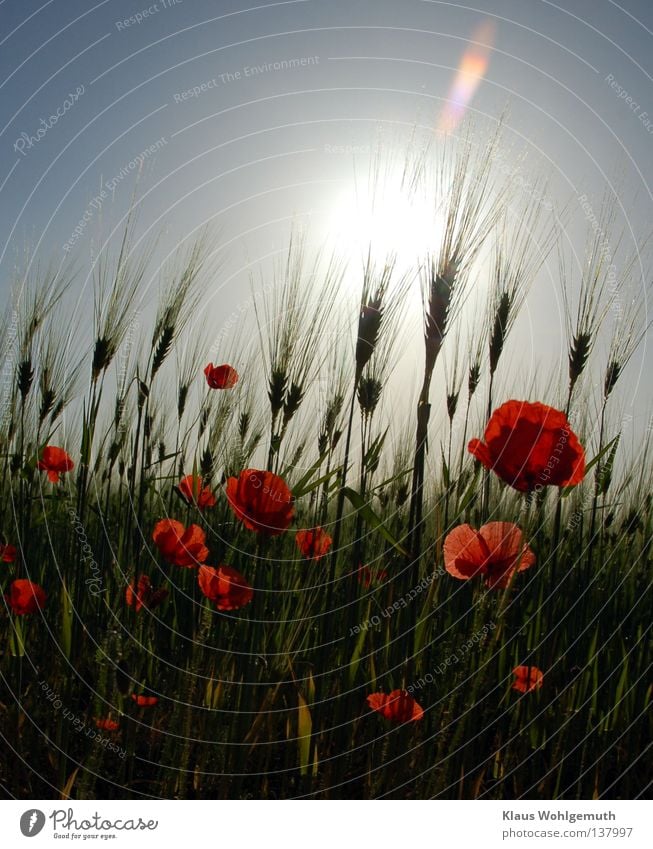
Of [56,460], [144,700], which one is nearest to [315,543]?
A: [144,700]

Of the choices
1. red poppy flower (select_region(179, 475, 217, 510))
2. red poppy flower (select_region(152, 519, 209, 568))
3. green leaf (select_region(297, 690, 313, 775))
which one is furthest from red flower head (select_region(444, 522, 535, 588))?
red poppy flower (select_region(179, 475, 217, 510))

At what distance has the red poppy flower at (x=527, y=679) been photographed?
139 cm

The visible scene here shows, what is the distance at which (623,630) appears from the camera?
2014 mm

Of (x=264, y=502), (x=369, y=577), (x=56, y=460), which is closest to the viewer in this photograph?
(x=264, y=502)

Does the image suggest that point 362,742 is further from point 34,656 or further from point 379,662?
point 34,656

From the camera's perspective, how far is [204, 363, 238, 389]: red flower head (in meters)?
1.68

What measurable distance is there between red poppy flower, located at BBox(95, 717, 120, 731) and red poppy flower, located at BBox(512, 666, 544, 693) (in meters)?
0.80

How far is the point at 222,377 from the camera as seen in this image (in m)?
1.72

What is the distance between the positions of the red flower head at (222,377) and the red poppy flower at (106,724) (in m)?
0.80

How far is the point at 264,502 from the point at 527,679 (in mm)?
674

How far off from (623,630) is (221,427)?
135 centimetres

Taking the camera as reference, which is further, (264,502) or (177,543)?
(177,543)

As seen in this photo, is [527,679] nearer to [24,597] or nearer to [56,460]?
[24,597]

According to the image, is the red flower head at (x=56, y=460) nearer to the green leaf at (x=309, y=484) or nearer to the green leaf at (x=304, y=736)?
the green leaf at (x=309, y=484)
